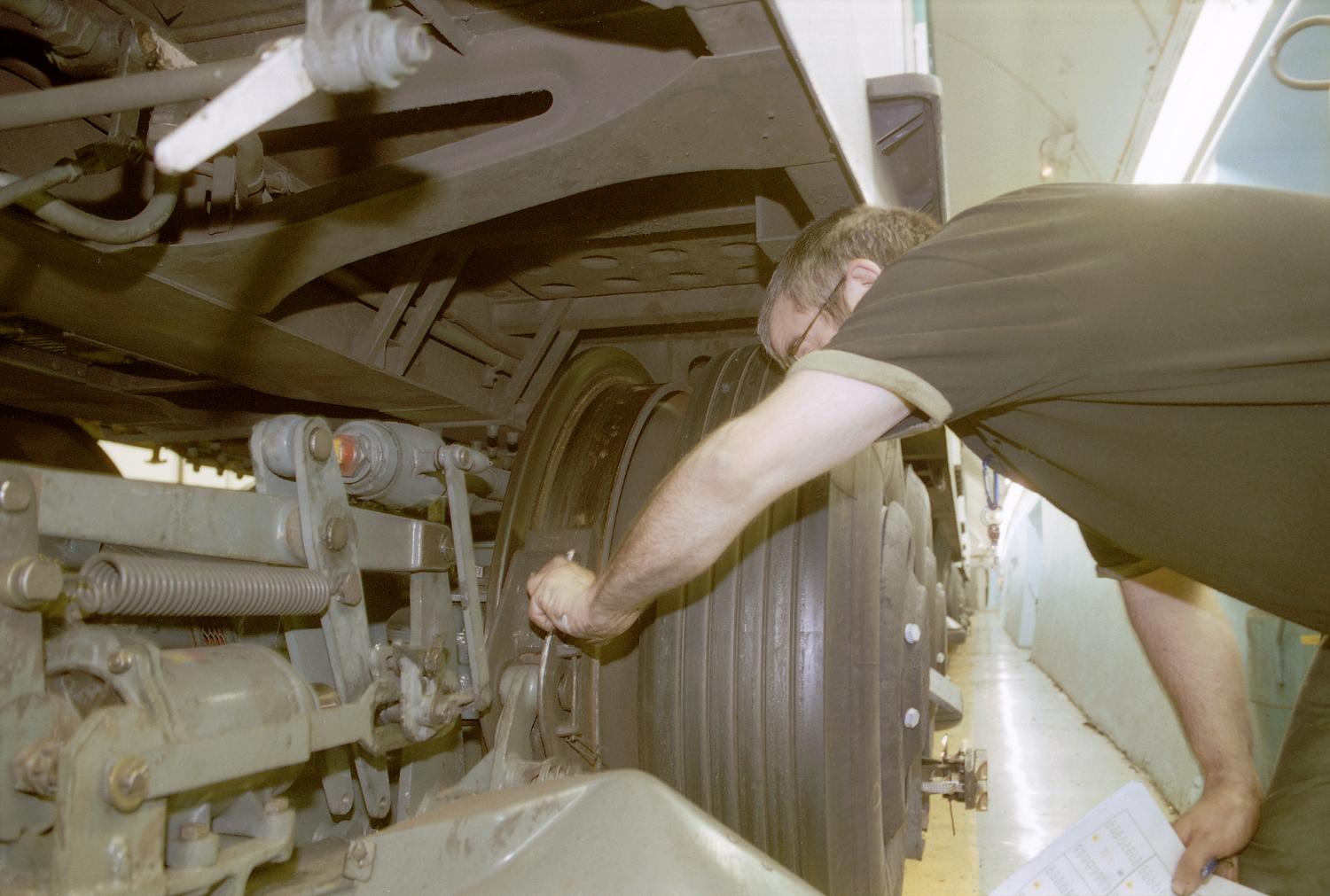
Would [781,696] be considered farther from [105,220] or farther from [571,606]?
[105,220]

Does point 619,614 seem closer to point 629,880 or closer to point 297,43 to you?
point 629,880

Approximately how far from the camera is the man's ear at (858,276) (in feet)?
4.53

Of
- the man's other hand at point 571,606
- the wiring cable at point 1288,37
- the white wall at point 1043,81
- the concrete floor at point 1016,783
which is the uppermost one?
the white wall at point 1043,81

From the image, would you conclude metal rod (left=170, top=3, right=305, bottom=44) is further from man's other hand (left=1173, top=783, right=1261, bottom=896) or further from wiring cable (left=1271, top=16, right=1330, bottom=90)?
wiring cable (left=1271, top=16, right=1330, bottom=90)

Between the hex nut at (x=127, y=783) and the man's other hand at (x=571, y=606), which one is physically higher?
the man's other hand at (x=571, y=606)

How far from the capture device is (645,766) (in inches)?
68.2

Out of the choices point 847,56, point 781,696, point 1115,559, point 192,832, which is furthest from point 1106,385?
point 192,832

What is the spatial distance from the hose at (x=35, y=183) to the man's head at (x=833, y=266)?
39.4 inches

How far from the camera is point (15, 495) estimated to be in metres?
0.97

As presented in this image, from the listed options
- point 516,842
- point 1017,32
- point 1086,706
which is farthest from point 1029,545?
point 516,842

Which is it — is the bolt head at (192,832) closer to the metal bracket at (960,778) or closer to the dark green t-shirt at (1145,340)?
the dark green t-shirt at (1145,340)

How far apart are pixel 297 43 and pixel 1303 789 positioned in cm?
181

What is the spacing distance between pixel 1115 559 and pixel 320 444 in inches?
54.4

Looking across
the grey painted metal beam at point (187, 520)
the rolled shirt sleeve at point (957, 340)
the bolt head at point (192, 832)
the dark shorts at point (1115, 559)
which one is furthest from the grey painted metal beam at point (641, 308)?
the bolt head at point (192, 832)
